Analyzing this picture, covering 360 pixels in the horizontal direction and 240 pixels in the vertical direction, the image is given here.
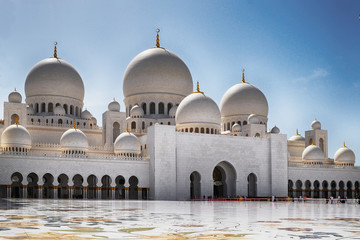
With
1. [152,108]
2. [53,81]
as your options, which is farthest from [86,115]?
[152,108]

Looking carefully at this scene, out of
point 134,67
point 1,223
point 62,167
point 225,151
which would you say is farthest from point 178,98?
point 1,223

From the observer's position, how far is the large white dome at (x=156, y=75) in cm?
3884

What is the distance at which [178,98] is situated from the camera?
39.5 metres

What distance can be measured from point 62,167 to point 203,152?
31.8ft

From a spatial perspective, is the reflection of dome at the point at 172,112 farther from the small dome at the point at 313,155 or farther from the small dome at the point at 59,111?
the small dome at the point at 313,155

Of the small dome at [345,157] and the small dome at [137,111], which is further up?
the small dome at [137,111]

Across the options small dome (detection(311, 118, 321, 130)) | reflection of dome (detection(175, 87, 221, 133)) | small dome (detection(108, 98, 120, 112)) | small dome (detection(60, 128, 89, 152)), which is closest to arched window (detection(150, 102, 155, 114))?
small dome (detection(108, 98, 120, 112))

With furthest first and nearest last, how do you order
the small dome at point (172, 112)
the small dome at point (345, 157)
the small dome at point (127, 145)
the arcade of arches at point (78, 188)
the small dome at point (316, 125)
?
the small dome at point (316, 125)
the small dome at point (345, 157)
the small dome at point (172, 112)
the small dome at point (127, 145)
the arcade of arches at point (78, 188)

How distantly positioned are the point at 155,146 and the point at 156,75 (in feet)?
30.6

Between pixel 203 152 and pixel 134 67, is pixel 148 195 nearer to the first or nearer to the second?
pixel 203 152

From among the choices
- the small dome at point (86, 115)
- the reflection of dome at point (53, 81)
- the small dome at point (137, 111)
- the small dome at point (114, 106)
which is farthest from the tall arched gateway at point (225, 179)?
the reflection of dome at point (53, 81)

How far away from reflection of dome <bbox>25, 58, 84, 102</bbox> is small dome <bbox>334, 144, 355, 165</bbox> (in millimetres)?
23477

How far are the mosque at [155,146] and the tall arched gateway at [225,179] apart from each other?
0.24 feet

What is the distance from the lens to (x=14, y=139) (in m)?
30.2
